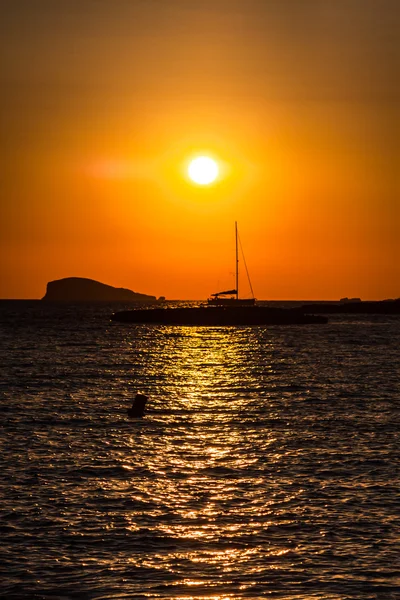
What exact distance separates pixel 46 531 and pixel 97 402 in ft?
96.5

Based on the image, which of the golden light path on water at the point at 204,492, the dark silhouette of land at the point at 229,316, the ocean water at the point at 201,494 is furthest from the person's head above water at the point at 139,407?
the dark silhouette of land at the point at 229,316

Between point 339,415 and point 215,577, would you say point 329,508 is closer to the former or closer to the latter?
point 215,577

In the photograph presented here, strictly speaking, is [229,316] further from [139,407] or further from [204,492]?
[204,492]

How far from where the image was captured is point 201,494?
2541 centimetres

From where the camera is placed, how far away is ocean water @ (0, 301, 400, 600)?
1794cm

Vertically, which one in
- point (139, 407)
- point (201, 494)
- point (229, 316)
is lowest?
point (201, 494)

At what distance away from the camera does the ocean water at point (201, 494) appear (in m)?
17.9

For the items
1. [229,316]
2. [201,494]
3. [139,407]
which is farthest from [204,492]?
[229,316]

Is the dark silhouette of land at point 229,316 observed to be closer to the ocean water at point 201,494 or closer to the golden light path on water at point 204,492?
the ocean water at point 201,494

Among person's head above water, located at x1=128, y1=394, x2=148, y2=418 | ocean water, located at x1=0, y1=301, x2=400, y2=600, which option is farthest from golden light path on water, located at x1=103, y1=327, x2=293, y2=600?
person's head above water, located at x1=128, y1=394, x2=148, y2=418

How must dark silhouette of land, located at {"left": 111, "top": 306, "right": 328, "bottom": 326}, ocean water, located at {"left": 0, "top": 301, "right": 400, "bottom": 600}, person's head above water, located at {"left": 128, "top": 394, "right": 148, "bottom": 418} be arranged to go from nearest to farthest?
1. ocean water, located at {"left": 0, "top": 301, "right": 400, "bottom": 600}
2. person's head above water, located at {"left": 128, "top": 394, "right": 148, "bottom": 418}
3. dark silhouette of land, located at {"left": 111, "top": 306, "right": 328, "bottom": 326}

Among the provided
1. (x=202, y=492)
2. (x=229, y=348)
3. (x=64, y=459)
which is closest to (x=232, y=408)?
(x=64, y=459)

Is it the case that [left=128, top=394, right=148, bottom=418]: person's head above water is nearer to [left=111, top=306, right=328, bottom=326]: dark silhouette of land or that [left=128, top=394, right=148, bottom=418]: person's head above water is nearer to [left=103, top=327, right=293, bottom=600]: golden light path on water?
[left=103, top=327, right=293, bottom=600]: golden light path on water

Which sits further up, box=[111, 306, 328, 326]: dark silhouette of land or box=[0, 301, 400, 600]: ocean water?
box=[111, 306, 328, 326]: dark silhouette of land
